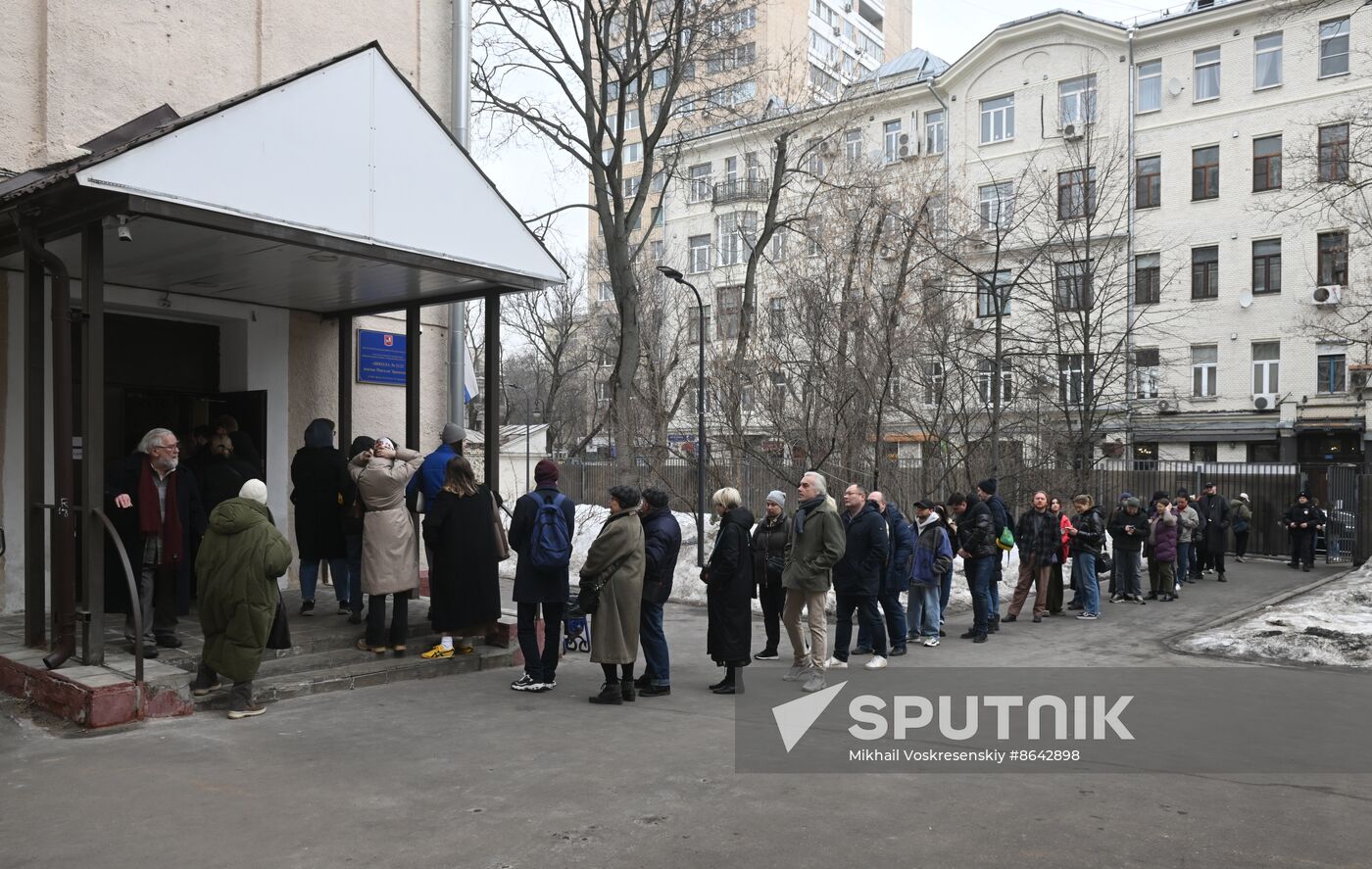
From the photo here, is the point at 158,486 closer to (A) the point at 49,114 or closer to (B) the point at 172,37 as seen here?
(A) the point at 49,114

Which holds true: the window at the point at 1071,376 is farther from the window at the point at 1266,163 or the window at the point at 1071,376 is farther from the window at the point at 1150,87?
the window at the point at 1150,87

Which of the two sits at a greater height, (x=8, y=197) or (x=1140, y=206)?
(x=1140, y=206)

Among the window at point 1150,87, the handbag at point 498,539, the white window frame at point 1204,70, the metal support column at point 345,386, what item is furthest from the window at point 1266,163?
the handbag at point 498,539

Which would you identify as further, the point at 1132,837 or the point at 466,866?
the point at 1132,837

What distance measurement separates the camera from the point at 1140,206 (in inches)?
1464

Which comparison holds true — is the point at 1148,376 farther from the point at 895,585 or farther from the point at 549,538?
the point at 549,538

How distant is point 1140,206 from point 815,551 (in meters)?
33.4

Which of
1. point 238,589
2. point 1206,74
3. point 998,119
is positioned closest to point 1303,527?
point 1206,74

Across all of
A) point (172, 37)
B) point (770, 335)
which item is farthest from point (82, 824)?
point (770, 335)

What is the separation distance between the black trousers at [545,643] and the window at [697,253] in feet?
134

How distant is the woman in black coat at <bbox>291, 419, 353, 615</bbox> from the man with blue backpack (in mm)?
2077

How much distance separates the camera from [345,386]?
428 inches

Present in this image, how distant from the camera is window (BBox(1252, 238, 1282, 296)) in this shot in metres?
34.4

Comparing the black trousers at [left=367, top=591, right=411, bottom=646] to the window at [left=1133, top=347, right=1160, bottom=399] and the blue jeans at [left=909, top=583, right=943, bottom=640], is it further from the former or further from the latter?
the window at [left=1133, top=347, right=1160, bottom=399]
